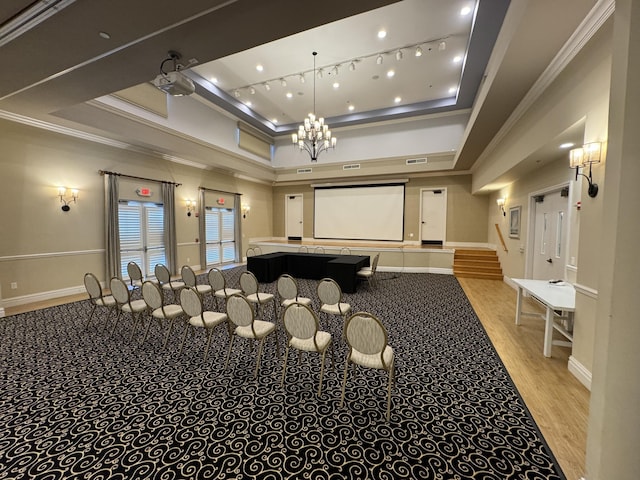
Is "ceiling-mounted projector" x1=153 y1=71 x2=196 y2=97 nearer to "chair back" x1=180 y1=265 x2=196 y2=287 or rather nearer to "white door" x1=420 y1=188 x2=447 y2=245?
"chair back" x1=180 y1=265 x2=196 y2=287

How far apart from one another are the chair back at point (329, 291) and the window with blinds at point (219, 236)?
6983 mm

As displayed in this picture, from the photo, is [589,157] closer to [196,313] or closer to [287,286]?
[287,286]

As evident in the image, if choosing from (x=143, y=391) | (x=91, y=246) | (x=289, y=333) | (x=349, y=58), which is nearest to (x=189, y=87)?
(x=289, y=333)

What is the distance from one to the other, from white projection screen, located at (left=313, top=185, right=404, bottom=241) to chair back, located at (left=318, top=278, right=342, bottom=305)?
25.3 feet

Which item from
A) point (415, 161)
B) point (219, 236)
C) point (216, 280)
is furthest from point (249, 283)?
point (415, 161)

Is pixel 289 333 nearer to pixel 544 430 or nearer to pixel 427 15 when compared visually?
pixel 544 430

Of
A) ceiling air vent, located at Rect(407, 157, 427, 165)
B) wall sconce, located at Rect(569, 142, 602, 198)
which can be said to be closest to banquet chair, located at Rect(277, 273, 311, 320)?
wall sconce, located at Rect(569, 142, 602, 198)

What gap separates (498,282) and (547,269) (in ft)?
7.74

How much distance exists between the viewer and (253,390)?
2656mm

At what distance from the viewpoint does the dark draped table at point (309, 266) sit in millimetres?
6418

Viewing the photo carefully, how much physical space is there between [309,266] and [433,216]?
579 centimetres

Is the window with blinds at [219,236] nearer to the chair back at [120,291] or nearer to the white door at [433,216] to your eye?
the chair back at [120,291]

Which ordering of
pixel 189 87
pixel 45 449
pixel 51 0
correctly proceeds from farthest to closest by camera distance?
1. pixel 189 87
2. pixel 51 0
3. pixel 45 449

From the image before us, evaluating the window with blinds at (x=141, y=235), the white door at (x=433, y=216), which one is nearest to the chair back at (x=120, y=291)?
the window with blinds at (x=141, y=235)
